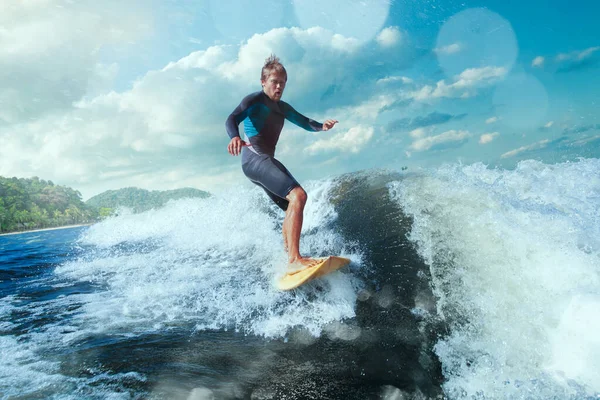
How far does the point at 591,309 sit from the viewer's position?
2.39m

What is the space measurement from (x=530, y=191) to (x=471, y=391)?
3.90 metres

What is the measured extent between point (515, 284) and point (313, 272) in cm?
193

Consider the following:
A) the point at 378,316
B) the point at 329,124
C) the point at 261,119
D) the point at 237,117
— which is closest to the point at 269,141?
the point at 261,119

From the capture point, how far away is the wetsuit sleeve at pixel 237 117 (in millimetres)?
4055

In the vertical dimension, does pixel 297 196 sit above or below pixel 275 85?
below

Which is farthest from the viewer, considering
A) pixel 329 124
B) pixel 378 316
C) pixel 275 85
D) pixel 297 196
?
pixel 329 124

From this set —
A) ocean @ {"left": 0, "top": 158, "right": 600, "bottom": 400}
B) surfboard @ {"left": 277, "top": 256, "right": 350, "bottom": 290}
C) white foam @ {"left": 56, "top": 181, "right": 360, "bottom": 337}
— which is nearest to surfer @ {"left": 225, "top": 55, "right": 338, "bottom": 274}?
surfboard @ {"left": 277, "top": 256, "right": 350, "bottom": 290}

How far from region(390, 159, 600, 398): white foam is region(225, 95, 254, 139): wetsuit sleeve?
9.52 feet

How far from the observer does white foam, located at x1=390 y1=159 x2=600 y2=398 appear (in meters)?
2.19

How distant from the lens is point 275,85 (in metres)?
4.45

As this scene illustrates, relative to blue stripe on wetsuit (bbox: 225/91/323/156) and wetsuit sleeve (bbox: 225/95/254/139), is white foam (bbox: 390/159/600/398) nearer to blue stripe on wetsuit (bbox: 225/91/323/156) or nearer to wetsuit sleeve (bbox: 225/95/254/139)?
blue stripe on wetsuit (bbox: 225/91/323/156)

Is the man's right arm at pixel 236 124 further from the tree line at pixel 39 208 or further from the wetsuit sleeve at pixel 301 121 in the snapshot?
the tree line at pixel 39 208

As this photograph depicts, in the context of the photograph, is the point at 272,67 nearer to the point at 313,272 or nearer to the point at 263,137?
the point at 263,137

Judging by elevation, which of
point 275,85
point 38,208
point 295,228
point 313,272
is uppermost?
point 38,208
